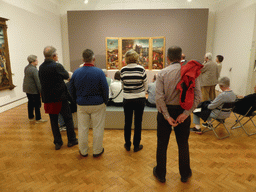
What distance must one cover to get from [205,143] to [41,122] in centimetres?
418

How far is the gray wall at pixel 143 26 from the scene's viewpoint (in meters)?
9.86

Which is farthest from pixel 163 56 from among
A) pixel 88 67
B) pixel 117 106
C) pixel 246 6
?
pixel 88 67

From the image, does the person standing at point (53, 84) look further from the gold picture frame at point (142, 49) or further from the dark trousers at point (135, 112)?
the gold picture frame at point (142, 49)

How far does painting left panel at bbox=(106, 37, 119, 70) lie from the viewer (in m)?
9.76

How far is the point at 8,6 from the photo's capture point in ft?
22.1

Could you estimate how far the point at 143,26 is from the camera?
33.0 ft

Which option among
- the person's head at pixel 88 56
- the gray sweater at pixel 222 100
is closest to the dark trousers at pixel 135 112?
the person's head at pixel 88 56

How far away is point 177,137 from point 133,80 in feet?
3.71

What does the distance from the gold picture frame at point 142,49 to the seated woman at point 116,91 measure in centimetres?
521

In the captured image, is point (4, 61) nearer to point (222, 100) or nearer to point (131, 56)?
point (131, 56)

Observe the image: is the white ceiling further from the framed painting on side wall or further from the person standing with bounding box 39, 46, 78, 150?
the person standing with bounding box 39, 46, 78, 150

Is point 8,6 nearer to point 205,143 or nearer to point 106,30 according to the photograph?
point 106,30

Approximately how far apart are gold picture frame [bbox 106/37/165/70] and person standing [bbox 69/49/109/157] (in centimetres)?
672

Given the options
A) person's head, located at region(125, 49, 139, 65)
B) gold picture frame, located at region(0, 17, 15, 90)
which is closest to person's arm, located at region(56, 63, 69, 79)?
person's head, located at region(125, 49, 139, 65)
